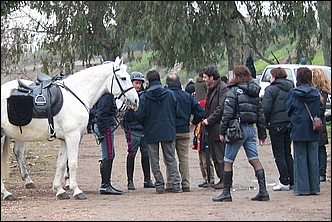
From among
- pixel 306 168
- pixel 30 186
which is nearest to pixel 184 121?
pixel 306 168

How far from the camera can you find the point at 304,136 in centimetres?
1088

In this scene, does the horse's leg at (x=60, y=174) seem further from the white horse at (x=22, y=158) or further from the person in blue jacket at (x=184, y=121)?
the person in blue jacket at (x=184, y=121)

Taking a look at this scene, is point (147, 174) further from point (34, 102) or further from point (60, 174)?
point (34, 102)

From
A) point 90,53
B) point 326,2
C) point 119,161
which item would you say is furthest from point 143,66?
point 119,161

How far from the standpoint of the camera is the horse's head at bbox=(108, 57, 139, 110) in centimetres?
1138

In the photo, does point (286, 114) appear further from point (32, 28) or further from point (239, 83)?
point (32, 28)

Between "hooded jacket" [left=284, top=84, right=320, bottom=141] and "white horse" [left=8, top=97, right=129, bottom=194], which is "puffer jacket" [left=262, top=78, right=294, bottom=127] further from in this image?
"white horse" [left=8, top=97, right=129, bottom=194]

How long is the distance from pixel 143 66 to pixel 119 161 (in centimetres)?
1840

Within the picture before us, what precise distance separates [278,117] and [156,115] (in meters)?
1.98

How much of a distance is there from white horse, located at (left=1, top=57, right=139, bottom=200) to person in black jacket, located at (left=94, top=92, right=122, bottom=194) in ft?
0.57

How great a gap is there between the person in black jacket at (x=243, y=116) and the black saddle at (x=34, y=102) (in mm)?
2572

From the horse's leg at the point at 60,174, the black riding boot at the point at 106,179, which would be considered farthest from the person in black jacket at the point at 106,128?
the horse's leg at the point at 60,174

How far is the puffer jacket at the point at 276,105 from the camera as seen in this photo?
11.7m

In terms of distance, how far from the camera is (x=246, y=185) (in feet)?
42.0
